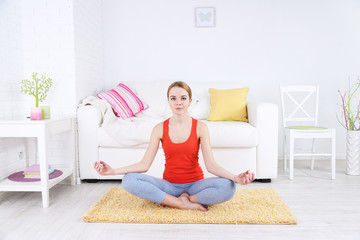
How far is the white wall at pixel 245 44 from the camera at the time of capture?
346 cm

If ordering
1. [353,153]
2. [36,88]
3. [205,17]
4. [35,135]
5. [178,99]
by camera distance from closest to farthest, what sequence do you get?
[178,99], [35,135], [36,88], [353,153], [205,17]

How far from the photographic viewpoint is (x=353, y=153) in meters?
2.85

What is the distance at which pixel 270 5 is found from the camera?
3.47 metres

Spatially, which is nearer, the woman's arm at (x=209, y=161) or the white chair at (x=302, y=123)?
the woman's arm at (x=209, y=161)

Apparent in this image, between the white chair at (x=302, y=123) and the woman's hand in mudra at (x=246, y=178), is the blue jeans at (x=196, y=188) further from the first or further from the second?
the white chair at (x=302, y=123)

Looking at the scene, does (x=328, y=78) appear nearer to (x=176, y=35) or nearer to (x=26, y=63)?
(x=176, y=35)

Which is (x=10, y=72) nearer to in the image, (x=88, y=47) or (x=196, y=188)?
(x=88, y=47)

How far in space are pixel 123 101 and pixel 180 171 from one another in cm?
133

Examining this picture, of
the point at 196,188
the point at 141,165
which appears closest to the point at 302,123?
the point at 196,188

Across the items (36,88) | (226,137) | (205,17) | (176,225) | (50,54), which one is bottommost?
(176,225)

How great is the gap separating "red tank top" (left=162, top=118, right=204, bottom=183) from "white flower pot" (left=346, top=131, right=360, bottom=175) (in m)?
1.75

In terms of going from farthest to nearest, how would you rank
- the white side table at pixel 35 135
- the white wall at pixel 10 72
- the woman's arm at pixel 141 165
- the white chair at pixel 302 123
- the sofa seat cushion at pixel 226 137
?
the white chair at pixel 302 123
the sofa seat cushion at pixel 226 137
the white wall at pixel 10 72
the white side table at pixel 35 135
the woman's arm at pixel 141 165

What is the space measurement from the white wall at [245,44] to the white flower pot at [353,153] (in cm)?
69

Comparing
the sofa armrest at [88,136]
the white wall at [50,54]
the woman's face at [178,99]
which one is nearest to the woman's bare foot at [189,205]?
the woman's face at [178,99]
